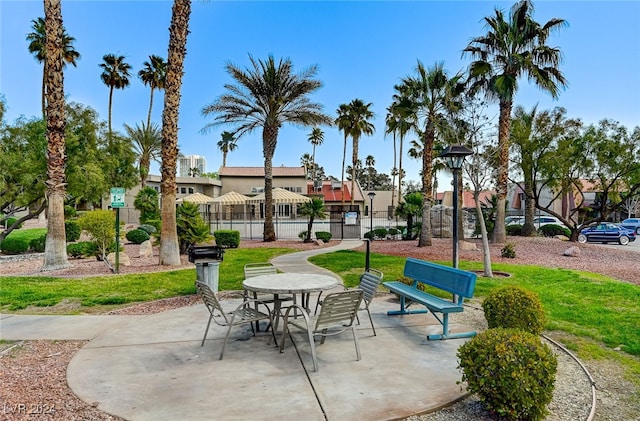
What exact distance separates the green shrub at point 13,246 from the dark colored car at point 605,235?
28203 millimetres

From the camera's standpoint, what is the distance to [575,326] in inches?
237

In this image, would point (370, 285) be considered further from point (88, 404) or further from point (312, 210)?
point (312, 210)

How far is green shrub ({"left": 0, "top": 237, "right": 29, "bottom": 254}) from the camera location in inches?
607

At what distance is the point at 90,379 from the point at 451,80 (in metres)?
16.5

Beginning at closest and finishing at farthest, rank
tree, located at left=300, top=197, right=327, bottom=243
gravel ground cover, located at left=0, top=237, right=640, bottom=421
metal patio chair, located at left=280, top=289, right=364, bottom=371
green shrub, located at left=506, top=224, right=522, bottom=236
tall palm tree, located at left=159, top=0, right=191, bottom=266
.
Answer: gravel ground cover, located at left=0, top=237, right=640, bottom=421, metal patio chair, located at left=280, top=289, right=364, bottom=371, tall palm tree, located at left=159, top=0, right=191, bottom=266, tree, located at left=300, top=197, right=327, bottom=243, green shrub, located at left=506, top=224, right=522, bottom=236

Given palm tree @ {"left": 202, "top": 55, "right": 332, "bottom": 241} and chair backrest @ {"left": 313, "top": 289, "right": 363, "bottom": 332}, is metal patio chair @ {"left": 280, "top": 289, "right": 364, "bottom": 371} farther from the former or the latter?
palm tree @ {"left": 202, "top": 55, "right": 332, "bottom": 241}

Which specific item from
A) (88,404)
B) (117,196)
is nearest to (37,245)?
(117,196)

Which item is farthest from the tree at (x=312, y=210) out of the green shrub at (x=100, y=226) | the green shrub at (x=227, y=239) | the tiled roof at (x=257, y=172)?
the tiled roof at (x=257, y=172)

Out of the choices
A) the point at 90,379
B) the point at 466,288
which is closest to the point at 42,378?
the point at 90,379

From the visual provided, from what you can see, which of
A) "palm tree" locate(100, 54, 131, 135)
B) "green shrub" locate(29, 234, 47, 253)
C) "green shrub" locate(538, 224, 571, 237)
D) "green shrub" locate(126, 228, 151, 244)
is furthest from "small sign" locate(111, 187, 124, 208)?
"palm tree" locate(100, 54, 131, 135)

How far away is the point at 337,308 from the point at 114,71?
39911mm

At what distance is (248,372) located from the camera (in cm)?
409

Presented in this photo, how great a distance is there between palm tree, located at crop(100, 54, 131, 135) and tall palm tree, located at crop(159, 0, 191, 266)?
29.8 metres

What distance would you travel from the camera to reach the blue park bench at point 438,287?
205 inches
